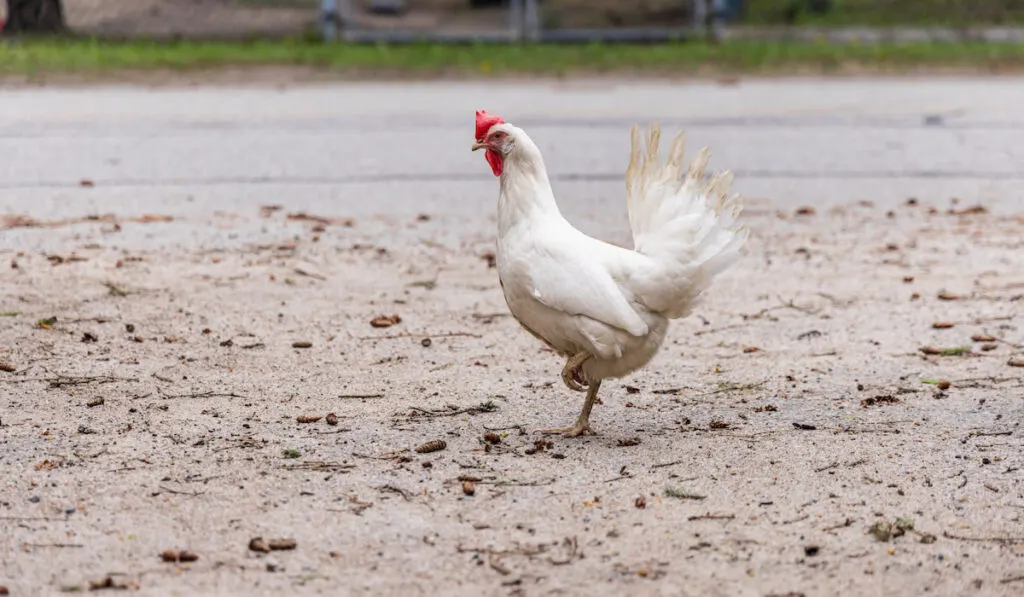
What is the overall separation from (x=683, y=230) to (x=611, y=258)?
257 mm

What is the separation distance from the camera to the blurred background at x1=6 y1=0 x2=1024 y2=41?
1741cm

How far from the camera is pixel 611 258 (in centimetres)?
427

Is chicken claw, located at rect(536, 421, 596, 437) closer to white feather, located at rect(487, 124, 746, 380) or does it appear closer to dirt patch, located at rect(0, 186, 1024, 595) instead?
dirt patch, located at rect(0, 186, 1024, 595)

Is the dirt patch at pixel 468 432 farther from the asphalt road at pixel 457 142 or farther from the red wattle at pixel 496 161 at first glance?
the asphalt road at pixel 457 142

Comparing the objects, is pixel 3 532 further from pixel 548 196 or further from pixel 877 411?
pixel 877 411

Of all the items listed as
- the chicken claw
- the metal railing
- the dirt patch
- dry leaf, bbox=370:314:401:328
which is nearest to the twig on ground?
the dirt patch

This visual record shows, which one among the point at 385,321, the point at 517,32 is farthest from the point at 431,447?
the point at 517,32

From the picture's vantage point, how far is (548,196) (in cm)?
438

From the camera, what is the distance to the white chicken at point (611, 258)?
4.17 meters

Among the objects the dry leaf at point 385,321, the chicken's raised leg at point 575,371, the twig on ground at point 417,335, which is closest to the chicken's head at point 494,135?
the chicken's raised leg at point 575,371

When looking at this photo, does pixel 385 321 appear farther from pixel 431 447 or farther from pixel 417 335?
pixel 431 447

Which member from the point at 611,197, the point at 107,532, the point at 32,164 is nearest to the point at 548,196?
the point at 107,532

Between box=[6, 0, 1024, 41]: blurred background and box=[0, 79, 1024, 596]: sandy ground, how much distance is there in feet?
24.9

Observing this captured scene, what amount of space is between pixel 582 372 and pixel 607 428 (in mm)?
280
